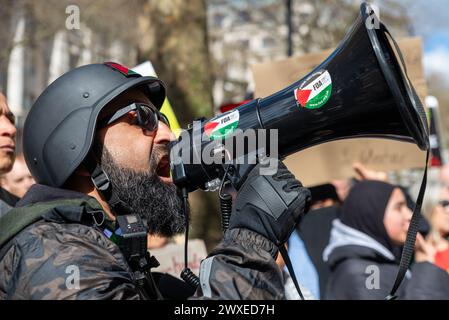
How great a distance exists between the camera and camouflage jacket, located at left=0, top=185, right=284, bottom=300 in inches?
→ 68.4

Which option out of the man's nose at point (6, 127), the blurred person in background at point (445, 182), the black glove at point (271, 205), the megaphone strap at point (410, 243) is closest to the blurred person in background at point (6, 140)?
the man's nose at point (6, 127)

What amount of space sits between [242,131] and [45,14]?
426 inches

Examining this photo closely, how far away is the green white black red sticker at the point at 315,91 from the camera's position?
6.66ft

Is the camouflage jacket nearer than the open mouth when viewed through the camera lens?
Yes

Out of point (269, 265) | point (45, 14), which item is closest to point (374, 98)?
point (269, 265)

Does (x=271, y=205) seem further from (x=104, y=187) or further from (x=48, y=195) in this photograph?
(x=48, y=195)

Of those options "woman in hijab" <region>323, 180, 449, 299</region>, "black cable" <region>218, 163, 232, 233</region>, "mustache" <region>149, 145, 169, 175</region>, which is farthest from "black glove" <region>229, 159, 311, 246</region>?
"woman in hijab" <region>323, 180, 449, 299</region>

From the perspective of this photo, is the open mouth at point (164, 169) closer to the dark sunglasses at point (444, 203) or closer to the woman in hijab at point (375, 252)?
the woman in hijab at point (375, 252)

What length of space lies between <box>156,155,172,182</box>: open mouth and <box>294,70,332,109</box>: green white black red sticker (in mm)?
563

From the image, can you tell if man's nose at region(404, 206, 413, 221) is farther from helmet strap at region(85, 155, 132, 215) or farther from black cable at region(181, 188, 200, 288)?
helmet strap at region(85, 155, 132, 215)

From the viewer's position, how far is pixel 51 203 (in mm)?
2014

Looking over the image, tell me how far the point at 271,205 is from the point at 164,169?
618 millimetres

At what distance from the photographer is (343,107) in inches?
79.6

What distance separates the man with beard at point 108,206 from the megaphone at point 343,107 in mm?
181
